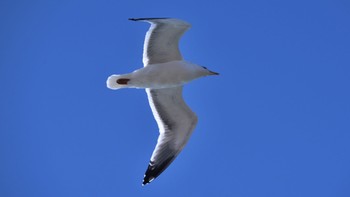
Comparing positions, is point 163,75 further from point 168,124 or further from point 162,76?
point 168,124

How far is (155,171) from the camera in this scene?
9258 mm

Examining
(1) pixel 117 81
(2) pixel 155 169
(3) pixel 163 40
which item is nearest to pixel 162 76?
(3) pixel 163 40

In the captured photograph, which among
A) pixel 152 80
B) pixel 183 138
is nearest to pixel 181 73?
pixel 152 80

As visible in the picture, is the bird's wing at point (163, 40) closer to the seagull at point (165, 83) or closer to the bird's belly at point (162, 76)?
the seagull at point (165, 83)

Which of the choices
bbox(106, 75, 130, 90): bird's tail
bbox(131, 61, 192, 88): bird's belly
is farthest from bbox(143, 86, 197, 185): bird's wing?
bbox(106, 75, 130, 90): bird's tail

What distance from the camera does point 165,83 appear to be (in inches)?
354

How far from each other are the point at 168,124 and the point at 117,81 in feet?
3.31

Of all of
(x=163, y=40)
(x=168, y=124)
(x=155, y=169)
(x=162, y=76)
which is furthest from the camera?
(x=168, y=124)

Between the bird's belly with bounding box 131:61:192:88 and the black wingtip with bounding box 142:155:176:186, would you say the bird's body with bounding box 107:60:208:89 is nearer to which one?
the bird's belly with bounding box 131:61:192:88

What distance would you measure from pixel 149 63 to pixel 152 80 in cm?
39

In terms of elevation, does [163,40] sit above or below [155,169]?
above

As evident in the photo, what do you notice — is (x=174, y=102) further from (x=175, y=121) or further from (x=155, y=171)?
(x=155, y=171)

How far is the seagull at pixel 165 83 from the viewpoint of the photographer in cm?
896

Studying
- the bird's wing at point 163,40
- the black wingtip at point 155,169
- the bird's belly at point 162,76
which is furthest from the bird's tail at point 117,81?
the black wingtip at point 155,169
